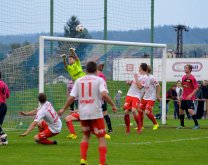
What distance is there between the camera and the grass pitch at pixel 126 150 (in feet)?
50.3

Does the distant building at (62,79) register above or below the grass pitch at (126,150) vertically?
above

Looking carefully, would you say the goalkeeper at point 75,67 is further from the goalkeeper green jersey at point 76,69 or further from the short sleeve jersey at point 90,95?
the short sleeve jersey at point 90,95

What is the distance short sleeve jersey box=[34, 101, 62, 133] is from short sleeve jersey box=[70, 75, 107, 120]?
14.6 ft

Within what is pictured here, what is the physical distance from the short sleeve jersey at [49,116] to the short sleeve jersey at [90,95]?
14.6ft

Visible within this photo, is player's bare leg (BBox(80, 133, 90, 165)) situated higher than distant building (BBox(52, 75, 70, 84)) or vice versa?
distant building (BBox(52, 75, 70, 84))

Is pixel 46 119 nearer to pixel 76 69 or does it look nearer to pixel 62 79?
pixel 76 69

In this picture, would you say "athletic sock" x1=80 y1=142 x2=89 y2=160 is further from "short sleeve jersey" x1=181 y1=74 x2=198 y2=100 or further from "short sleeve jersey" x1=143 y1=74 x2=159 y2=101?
"short sleeve jersey" x1=181 y1=74 x2=198 y2=100

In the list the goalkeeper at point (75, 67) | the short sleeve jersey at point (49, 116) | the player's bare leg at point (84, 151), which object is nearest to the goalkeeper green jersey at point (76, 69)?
the goalkeeper at point (75, 67)

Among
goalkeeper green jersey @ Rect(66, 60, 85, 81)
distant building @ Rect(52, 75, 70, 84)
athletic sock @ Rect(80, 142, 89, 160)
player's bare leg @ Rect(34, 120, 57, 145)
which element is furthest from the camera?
distant building @ Rect(52, 75, 70, 84)

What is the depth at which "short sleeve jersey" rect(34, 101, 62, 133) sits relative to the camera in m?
18.8

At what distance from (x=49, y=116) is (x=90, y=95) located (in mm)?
4850

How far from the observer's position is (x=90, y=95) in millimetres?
14367

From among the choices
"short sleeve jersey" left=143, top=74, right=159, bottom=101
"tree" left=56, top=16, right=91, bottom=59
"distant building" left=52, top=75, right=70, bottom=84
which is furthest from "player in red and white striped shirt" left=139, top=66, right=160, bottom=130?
"tree" left=56, top=16, right=91, bottom=59

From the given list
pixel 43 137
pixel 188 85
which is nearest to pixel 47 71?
pixel 188 85
